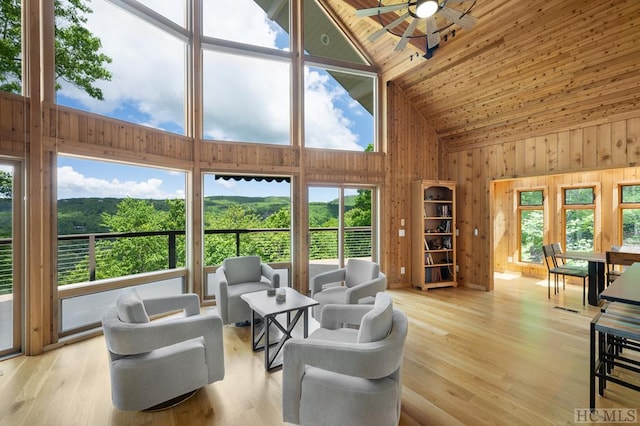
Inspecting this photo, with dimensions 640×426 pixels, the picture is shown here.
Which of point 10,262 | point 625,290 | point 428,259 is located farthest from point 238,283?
point 625,290

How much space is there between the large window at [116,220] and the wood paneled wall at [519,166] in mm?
5496

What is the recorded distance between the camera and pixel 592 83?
408 cm

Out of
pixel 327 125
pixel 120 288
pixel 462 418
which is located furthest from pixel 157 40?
pixel 462 418

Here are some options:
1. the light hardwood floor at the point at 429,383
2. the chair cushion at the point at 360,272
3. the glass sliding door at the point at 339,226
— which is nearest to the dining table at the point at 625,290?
the light hardwood floor at the point at 429,383

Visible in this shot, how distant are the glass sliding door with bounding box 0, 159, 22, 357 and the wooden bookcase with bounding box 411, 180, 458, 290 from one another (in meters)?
5.92

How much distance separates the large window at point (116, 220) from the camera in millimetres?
3562

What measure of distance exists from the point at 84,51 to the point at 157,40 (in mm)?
1033

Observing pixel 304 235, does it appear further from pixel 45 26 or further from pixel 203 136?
pixel 45 26

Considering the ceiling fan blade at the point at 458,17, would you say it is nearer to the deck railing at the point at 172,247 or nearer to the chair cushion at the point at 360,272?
the chair cushion at the point at 360,272

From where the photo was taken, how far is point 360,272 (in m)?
4.18

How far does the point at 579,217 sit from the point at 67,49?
9146mm

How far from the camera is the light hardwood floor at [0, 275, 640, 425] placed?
220 cm

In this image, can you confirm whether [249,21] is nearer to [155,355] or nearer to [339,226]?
[339,226]

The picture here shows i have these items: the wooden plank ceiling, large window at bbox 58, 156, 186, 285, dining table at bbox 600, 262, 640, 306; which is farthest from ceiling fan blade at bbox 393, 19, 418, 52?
large window at bbox 58, 156, 186, 285
